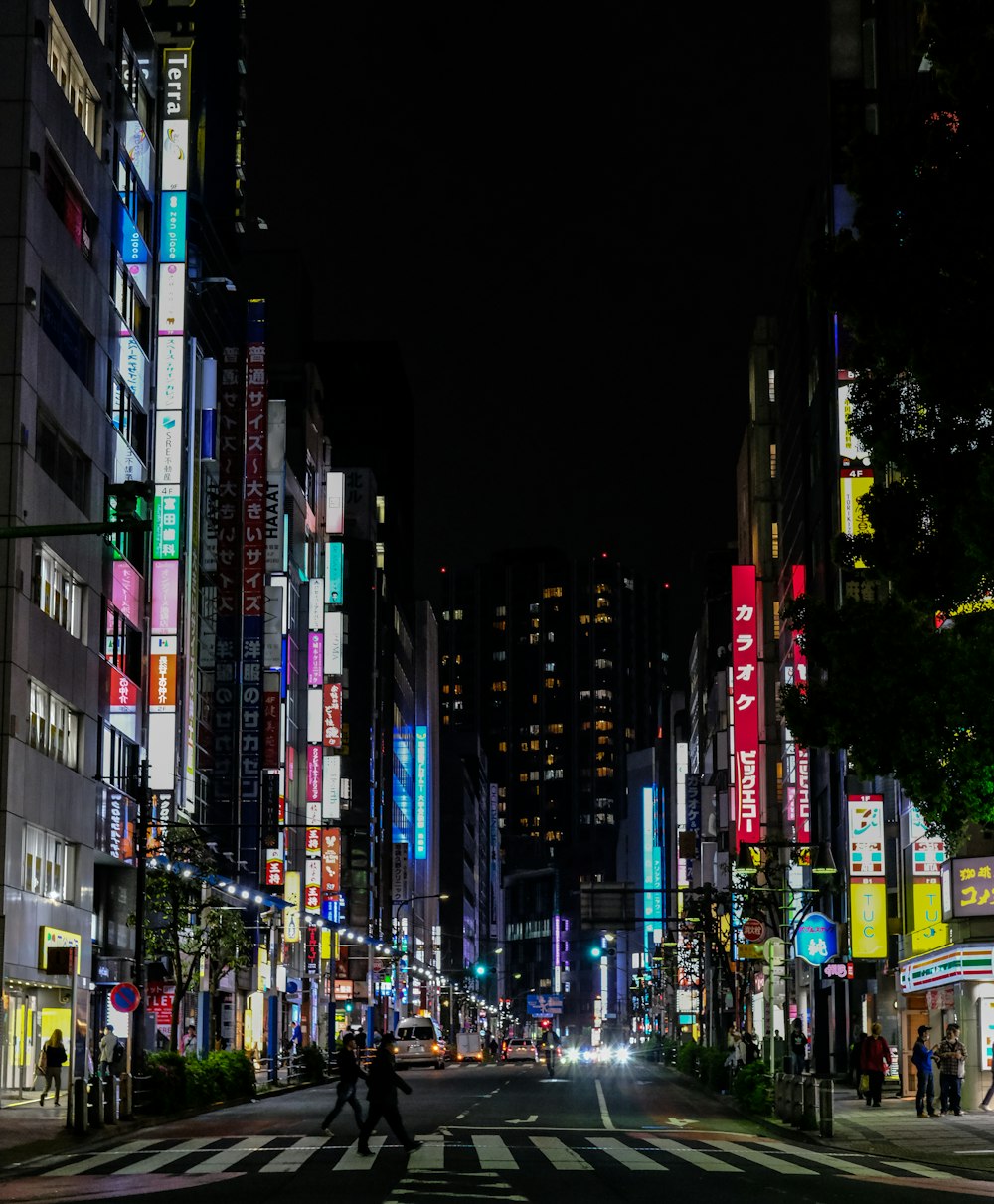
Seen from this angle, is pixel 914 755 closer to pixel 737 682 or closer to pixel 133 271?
pixel 133 271

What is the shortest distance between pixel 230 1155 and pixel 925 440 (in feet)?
47.6

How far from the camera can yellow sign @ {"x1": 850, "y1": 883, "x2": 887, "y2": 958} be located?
55906 mm

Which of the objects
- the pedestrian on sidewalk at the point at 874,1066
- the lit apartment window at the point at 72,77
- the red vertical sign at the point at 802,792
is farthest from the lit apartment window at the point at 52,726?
the red vertical sign at the point at 802,792

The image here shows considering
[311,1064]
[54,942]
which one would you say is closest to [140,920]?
[54,942]

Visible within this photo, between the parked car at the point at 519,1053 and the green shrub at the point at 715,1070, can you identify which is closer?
the green shrub at the point at 715,1070

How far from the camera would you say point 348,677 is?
137250mm

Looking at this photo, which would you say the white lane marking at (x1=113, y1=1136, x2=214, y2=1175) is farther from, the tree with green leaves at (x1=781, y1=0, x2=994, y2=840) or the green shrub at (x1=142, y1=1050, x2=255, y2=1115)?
the tree with green leaves at (x1=781, y1=0, x2=994, y2=840)

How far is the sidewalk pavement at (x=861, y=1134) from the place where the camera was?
92.4 ft

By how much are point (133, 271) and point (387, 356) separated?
5009 inches

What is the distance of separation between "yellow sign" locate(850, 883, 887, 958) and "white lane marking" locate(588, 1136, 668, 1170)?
2512 cm

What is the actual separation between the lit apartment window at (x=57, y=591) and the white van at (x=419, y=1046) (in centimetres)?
3327

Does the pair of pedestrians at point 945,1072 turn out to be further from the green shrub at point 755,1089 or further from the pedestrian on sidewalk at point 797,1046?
the pedestrian on sidewalk at point 797,1046

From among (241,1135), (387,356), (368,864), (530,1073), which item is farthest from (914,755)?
(387,356)

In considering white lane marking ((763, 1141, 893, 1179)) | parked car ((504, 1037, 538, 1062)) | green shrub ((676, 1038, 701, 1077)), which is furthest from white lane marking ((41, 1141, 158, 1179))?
parked car ((504, 1037, 538, 1062))
